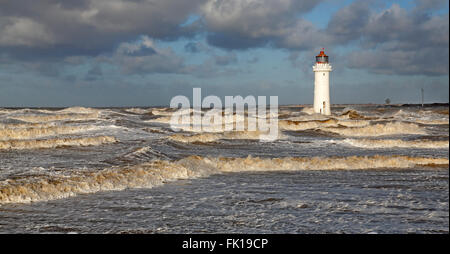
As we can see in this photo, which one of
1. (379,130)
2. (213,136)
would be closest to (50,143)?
(213,136)

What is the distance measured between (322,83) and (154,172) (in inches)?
1396

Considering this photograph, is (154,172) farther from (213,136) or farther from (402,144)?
(402,144)

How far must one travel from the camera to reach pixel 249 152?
16.8 metres

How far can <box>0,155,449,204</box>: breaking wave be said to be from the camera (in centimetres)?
816

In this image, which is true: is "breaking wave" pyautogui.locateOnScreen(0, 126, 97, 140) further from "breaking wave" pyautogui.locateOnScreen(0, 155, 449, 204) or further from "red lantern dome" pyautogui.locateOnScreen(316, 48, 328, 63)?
"red lantern dome" pyautogui.locateOnScreen(316, 48, 328, 63)

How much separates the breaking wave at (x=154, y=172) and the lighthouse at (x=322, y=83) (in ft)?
100

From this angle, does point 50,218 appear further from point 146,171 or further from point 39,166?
point 39,166

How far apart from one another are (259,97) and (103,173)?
3170cm

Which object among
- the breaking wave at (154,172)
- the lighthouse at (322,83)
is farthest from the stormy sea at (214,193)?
the lighthouse at (322,83)

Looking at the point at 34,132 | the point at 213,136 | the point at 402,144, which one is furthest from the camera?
the point at 34,132

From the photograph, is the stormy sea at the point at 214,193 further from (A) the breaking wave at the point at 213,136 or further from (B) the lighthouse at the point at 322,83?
(B) the lighthouse at the point at 322,83

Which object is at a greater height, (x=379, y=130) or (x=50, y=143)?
(x=50, y=143)

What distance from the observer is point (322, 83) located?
43.8 m

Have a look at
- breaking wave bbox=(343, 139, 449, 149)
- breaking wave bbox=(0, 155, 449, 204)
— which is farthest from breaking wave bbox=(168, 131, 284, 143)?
breaking wave bbox=(0, 155, 449, 204)
